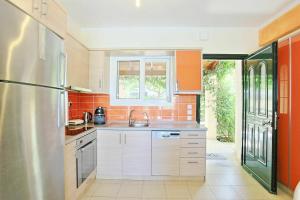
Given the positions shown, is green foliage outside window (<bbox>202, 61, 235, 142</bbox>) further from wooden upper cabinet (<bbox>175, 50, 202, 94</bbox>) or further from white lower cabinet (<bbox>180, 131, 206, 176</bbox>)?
white lower cabinet (<bbox>180, 131, 206, 176</bbox>)

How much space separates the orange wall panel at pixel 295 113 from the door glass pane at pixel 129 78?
7.76ft

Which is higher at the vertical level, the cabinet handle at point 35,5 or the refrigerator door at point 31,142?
the cabinet handle at point 35,5

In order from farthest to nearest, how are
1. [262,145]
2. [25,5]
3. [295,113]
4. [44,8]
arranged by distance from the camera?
[262,145] → [295,113] → [44,8] → [25,5]

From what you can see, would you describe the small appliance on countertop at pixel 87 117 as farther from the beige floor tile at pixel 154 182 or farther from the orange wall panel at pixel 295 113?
the orange wall panel at pixel 295 113

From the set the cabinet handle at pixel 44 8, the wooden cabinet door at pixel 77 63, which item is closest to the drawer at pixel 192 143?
the wooden cabinet door at pixel 77 63

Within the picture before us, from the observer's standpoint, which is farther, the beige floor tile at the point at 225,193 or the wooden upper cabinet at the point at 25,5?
the beige floor tile at the point at 225,193

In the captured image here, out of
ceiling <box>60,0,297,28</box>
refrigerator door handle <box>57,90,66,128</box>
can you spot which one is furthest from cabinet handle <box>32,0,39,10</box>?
ceiling <box>60,0,297,28</box>

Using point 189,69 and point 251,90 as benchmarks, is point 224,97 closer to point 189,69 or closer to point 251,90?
point 251,90

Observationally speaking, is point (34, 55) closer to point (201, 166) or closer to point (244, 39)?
point (201, 166)

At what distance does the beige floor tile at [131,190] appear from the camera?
3049 millimetres

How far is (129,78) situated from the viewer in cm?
427

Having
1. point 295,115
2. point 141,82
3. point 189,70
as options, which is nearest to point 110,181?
point 141,82

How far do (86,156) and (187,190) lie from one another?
55.8 inches

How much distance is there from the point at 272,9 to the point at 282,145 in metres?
1.87
